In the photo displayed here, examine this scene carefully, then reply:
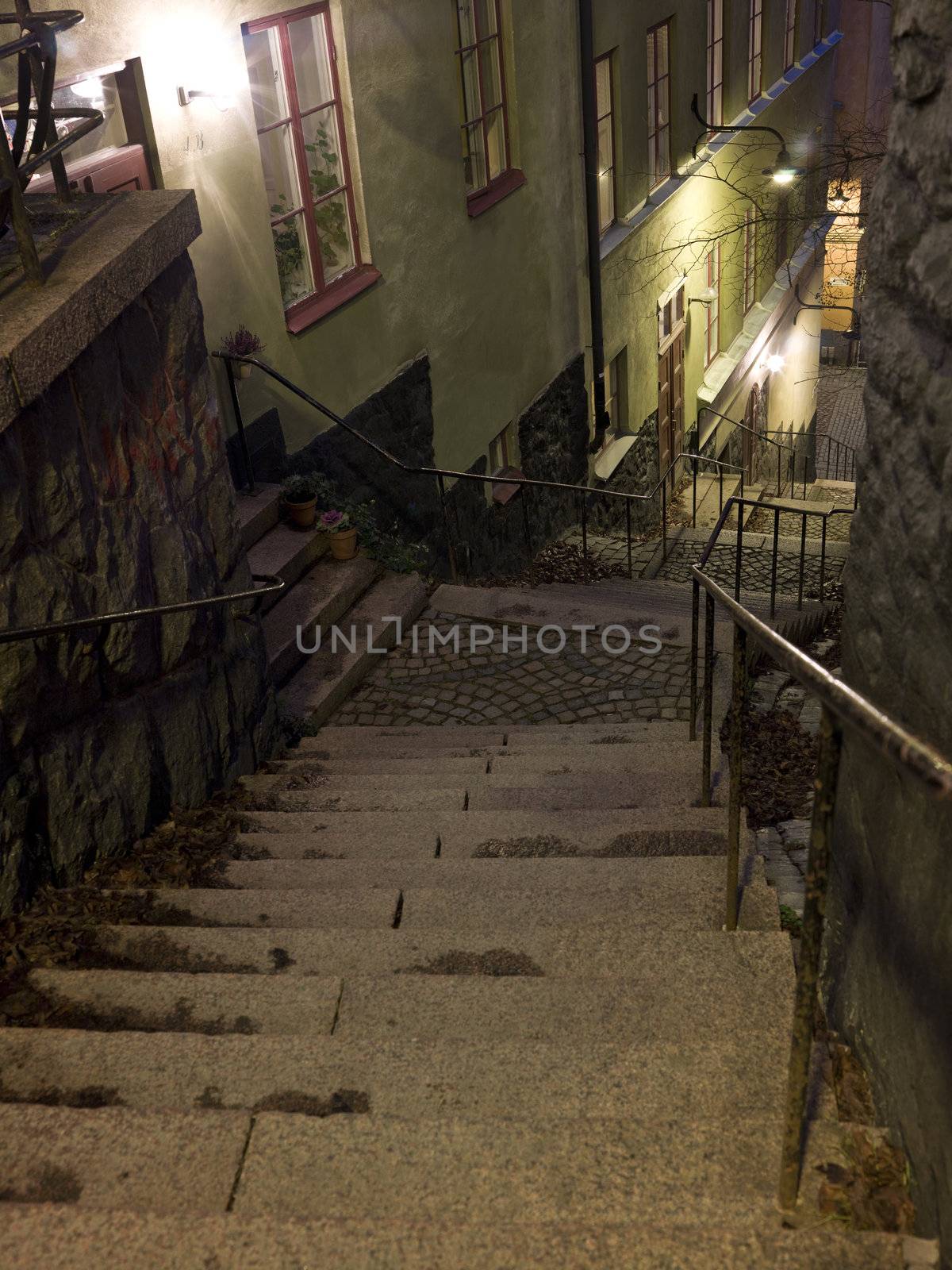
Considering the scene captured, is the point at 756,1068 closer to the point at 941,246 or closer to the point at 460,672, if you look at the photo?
the point at 941,246

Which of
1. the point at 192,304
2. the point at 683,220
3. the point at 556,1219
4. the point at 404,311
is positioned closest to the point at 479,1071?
the point at 556,1219

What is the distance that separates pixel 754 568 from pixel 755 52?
9976 mm

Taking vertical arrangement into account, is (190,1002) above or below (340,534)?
above

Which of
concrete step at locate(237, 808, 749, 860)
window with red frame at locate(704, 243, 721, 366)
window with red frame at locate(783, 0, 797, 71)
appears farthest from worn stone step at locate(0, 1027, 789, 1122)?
window with red frame at locate(783, 0, 797, 71)

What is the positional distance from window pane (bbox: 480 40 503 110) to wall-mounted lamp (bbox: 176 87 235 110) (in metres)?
3.66

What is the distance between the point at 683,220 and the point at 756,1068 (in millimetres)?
13703

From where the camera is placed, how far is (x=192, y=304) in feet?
14.8

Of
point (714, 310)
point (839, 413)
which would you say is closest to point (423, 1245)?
point (714, 310)

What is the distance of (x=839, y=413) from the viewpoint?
24.3 m

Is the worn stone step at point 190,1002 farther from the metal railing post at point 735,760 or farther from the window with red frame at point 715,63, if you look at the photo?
the window with red frame at point 715,63

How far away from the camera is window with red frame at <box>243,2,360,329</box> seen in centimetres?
764

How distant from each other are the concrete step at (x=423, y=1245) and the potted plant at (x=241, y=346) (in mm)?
5941

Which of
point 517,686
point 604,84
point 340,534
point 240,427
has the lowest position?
point 517,686

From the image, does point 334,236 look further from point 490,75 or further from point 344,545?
point 490,75
